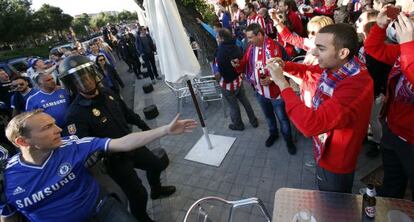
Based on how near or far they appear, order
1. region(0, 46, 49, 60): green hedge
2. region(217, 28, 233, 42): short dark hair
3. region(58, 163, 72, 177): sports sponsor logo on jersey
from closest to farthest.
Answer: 1. region(58, 163, 72, 177): sports sponsor logo on jersey
2. region(217, 28, 233, 42): short dark hair
3. region(0, 46, 49, 60): green hedge

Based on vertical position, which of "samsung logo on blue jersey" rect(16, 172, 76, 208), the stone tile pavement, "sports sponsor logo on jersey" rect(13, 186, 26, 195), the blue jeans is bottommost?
the stone tile pavement

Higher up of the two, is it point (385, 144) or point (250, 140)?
point (385, 144)

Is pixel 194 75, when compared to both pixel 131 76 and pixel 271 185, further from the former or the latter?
pixel 131 76

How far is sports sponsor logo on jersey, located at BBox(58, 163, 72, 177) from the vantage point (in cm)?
222

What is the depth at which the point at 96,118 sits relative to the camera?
2.92m

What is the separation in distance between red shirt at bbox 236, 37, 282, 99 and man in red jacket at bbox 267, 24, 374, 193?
5.56 feet

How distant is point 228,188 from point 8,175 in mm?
2691

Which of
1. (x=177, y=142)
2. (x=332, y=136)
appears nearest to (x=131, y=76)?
(x=177, y=142)

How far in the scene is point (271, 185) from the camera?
12.0ft

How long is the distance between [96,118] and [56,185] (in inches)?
36.7

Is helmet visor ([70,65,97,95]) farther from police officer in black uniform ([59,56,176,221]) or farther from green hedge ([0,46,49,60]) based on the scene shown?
green hedge ([0,46,49,60])

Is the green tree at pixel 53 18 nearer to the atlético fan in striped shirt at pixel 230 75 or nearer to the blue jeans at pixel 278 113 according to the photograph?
the atlético fan in striped shirt at pixel 230 75

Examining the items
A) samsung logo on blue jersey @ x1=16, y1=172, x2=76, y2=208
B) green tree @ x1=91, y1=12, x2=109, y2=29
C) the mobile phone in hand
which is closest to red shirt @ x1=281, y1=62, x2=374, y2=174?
the mobile phone in hand

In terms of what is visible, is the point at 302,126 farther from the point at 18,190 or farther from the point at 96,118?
the point at 18,190
